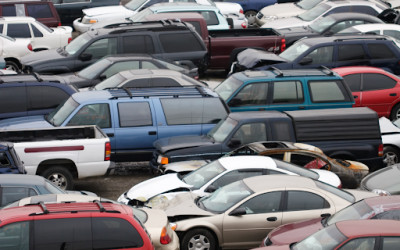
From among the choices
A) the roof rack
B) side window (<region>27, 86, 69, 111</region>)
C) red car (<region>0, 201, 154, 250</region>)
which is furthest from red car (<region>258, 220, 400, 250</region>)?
side window (<region>27, 86, 69, 111</region>)

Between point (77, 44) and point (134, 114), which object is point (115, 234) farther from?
point (77, 44)

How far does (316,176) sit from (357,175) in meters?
1.66

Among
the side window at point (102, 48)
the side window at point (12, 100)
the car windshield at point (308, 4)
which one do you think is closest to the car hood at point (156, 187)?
the side window at point (12, 100)

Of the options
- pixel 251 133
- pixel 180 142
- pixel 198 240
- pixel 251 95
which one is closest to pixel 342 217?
pixel 198 240

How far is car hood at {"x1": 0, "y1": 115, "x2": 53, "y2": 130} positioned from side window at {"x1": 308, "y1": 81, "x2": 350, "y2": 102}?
230 inches

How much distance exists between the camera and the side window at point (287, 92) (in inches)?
751

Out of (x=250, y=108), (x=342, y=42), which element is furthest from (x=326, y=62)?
(x=250, y=108)

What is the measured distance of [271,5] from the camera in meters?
32.1

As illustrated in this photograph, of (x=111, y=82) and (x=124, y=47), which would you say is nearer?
(x=111, y=82)

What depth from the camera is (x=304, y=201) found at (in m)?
12.8

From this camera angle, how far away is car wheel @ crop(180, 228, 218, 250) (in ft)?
40.9

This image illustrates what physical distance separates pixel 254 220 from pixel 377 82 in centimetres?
898

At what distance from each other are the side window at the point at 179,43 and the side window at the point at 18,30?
16.8 ft

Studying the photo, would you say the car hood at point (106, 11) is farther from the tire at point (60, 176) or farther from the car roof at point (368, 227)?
the car roof at point (368, 227)
